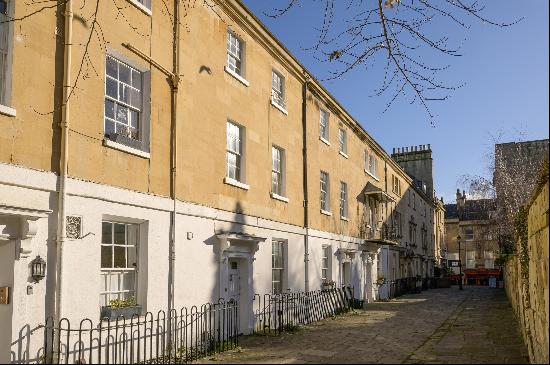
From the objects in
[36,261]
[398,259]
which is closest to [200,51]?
[36,261]

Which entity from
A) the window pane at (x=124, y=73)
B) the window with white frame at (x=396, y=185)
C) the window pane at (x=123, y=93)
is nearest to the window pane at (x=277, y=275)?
the window pane at (x=123, y=93)

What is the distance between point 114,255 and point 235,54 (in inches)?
292

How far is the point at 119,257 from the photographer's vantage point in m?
10.2

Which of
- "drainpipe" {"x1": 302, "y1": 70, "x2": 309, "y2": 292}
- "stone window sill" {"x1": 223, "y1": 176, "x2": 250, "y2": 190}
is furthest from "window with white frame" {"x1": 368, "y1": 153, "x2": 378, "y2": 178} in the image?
"stone window sill" {"x1": 223, "y1": 176, "x2": 250, "y2": 190}

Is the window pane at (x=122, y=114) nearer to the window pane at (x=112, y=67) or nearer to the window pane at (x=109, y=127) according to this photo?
the window pane at (x=109, y=127)

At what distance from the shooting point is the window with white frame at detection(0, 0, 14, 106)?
810cm

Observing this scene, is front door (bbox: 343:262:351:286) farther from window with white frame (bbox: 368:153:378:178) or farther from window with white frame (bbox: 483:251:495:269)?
window with white frame (bbox: 483:251:495:269)

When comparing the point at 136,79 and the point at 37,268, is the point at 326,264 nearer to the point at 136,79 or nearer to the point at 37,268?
the point at 136,79

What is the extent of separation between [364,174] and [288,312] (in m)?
13.1

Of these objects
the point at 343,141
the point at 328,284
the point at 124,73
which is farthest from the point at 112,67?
the point at 343,141

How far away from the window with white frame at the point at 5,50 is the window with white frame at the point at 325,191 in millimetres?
14708

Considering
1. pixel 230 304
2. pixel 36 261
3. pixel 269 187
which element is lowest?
pixel 230 304

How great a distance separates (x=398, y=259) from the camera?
3544 centimetres

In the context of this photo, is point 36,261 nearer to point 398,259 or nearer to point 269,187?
point 269,187
